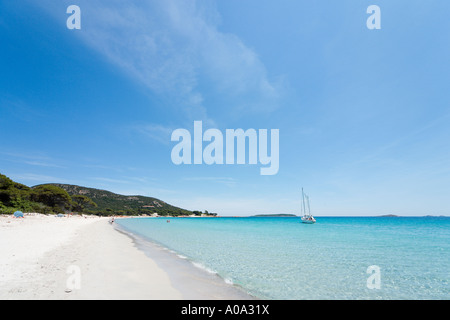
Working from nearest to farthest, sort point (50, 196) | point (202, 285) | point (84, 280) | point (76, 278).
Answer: point (84, 280) < point (76, 278) < point (202, 285) < point (50, 196)

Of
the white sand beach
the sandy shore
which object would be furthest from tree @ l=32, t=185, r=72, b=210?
the white sand beach

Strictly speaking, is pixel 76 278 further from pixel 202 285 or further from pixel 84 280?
pixel 202 285

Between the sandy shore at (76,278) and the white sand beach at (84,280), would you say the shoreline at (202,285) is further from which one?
the sandy shore at (76,278)

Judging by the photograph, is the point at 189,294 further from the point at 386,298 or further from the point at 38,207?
the point at 38,207

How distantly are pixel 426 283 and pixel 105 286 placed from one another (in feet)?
51.3

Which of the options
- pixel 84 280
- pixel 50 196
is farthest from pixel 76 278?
pixel 50 196

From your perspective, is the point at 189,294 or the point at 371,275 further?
the point at 371,275

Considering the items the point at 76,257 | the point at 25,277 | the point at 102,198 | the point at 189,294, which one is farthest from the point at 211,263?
the point at 102,198

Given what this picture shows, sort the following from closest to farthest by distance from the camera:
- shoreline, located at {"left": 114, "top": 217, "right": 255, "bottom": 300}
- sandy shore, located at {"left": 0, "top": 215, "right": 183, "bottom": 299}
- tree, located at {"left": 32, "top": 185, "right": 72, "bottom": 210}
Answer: sandy shore, located at {"left": 0, "top": 215, "right": 183, "bottom": 299} → shoreline, located at {"left": 114, "top": 217, "right": 255, "bottom": 300} → tree, located at {"left": 32, "top": 185, "right": 72, "bottom": 210}

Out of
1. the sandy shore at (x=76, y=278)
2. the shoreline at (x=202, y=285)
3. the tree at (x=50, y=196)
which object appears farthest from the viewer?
the tree at (x=50, y=196)

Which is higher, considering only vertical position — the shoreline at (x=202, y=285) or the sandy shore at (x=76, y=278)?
the sandy shore at (x=76, y=278)

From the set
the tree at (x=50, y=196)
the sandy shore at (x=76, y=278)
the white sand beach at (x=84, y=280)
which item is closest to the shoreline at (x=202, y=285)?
the white sand beach at (x=84, y=280)

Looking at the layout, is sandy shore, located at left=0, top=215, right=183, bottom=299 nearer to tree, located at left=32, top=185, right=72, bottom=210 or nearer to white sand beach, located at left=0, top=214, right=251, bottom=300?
white sand beach, located at left=0, top=214, right=251, bottom=300
